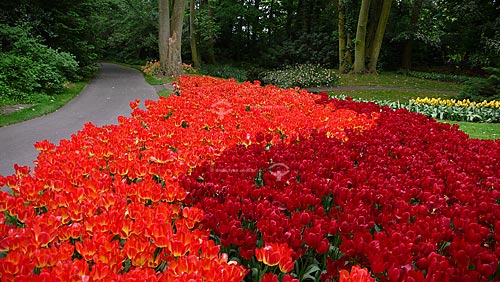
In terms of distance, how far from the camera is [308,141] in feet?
13.8

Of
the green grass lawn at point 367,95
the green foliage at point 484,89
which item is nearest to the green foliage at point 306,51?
the green grass lawn at point 367,95

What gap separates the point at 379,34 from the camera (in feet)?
76.2

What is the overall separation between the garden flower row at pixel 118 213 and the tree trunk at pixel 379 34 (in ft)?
66.8

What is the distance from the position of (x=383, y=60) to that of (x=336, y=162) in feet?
93.4

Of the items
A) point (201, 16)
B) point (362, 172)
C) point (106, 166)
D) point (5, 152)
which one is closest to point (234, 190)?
point (362, 172)

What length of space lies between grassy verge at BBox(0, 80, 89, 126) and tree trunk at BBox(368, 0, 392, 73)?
665 inches

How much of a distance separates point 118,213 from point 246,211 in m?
0.71

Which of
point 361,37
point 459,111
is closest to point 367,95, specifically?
point 361,37

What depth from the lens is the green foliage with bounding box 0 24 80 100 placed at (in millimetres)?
12109

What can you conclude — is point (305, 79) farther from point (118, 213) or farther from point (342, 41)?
point (118, 213)

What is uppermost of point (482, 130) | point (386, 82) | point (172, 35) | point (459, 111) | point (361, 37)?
point (361, 37)

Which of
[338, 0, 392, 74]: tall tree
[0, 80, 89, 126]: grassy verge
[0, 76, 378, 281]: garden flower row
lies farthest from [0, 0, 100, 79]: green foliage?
[338, 0, 392, 74]: tall tree

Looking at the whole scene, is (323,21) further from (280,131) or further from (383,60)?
(280,131)

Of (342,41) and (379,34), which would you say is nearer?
(379,34)
